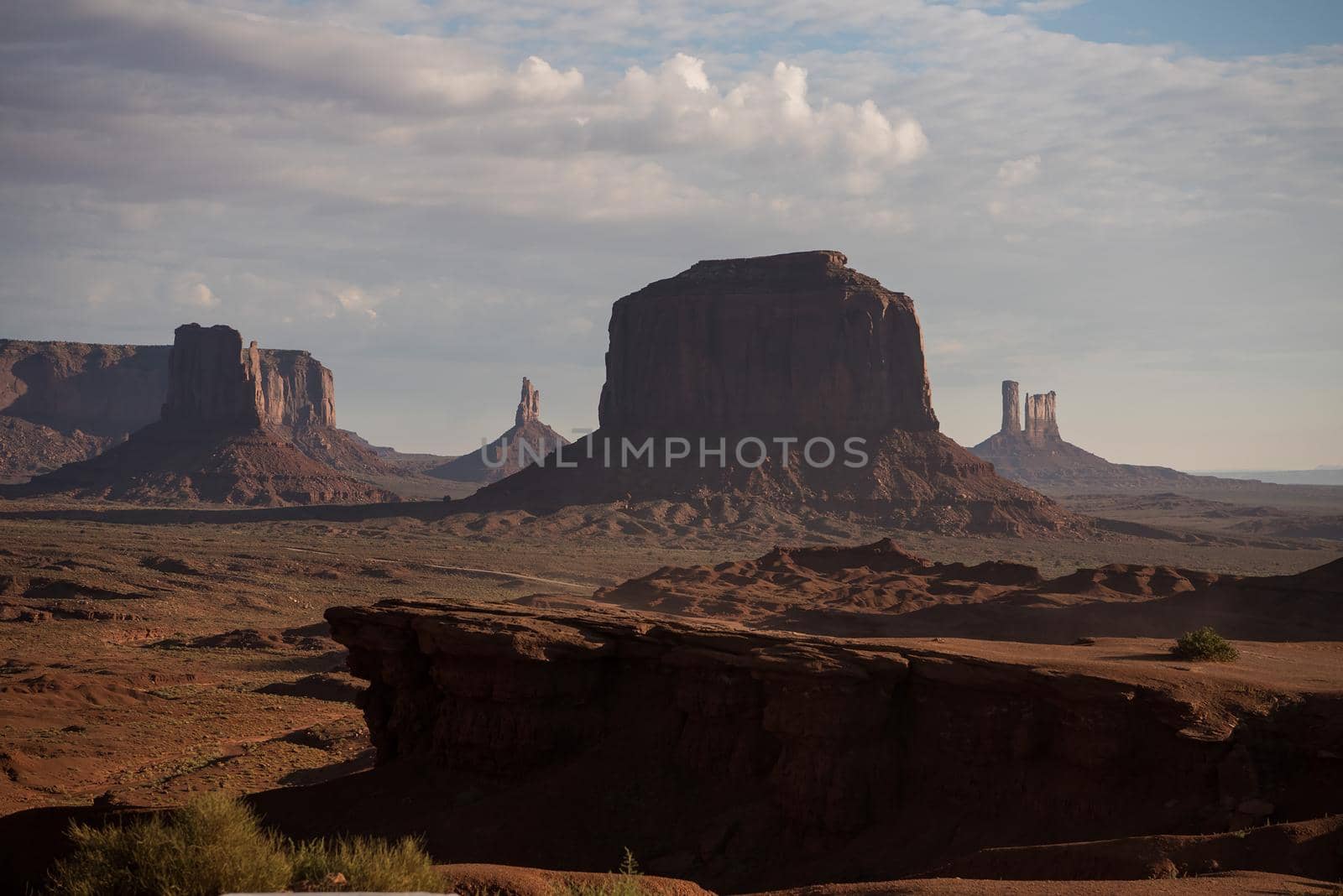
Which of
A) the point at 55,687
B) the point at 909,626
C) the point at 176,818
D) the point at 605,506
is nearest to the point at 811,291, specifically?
the point at 605,506

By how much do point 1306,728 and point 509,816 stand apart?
1263 centimetres

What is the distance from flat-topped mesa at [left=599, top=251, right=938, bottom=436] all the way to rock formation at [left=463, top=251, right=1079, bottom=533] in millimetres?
149

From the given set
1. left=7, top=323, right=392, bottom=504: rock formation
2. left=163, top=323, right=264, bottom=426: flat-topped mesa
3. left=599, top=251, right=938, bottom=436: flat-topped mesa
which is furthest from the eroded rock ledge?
left=163, top=323, right=264, bottom=426: flat-topped mesa

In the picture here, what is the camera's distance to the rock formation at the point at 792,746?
17.5m

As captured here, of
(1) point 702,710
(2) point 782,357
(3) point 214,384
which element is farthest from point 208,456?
(1) point 702,710

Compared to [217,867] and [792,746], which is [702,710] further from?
[217,867]

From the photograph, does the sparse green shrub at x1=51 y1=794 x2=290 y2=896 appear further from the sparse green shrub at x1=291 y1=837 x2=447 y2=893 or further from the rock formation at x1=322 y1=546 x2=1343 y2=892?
the rock formation at x1=322 y1=546 x2=1343 y2=892

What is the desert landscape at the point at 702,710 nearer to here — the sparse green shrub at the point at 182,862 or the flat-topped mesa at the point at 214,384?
the sparse green shrub at the point at 182,862

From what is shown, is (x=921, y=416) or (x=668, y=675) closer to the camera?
(x=668, y=675)

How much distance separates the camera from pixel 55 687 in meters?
38.4

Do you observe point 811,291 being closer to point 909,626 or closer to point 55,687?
point 909,626

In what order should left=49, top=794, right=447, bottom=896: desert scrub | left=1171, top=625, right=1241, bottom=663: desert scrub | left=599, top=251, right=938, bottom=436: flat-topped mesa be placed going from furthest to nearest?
left=599, top=251, right=938, bottom=436: flat-topped mesa < left=1171, top=625, right=1241, bottom=663: desert scrub < left=49, top=794, right=447, bottom=896: desert scrub

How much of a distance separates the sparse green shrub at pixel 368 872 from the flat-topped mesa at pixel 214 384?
545 ft

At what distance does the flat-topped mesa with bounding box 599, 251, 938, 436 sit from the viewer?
12644 centimetres
